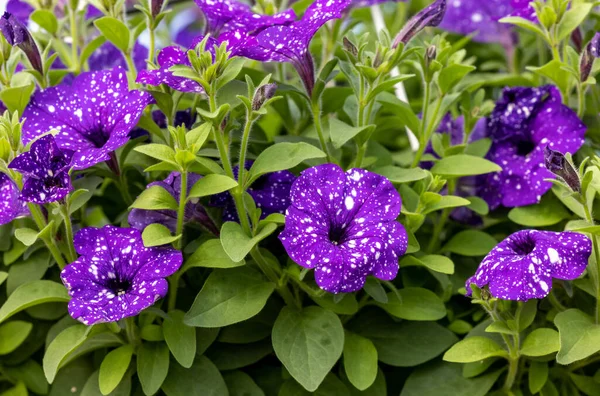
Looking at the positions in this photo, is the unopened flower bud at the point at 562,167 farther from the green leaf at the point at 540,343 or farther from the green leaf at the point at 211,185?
the green leaf at the point at 211,185

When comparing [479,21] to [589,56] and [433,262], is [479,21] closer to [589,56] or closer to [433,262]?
[589,56]

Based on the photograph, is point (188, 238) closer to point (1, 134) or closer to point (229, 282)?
point (229, 282)

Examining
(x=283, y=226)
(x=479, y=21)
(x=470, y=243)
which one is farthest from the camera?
(x=479, y=21)

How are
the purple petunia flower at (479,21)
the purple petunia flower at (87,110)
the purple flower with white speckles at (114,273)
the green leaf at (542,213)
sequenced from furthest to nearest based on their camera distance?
the purple petunia flower at (479,21)
the green leaf at (542,213)
the purple petunia flower at (87,110)
the purple flower with white speckles at (114,273)

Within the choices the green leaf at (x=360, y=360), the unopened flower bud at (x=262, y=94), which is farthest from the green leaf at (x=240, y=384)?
the unopened flower bud at (x=262, y=94)

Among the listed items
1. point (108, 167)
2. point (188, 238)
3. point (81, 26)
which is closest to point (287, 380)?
point (188, 238)

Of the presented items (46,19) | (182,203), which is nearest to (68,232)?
(182,203)
